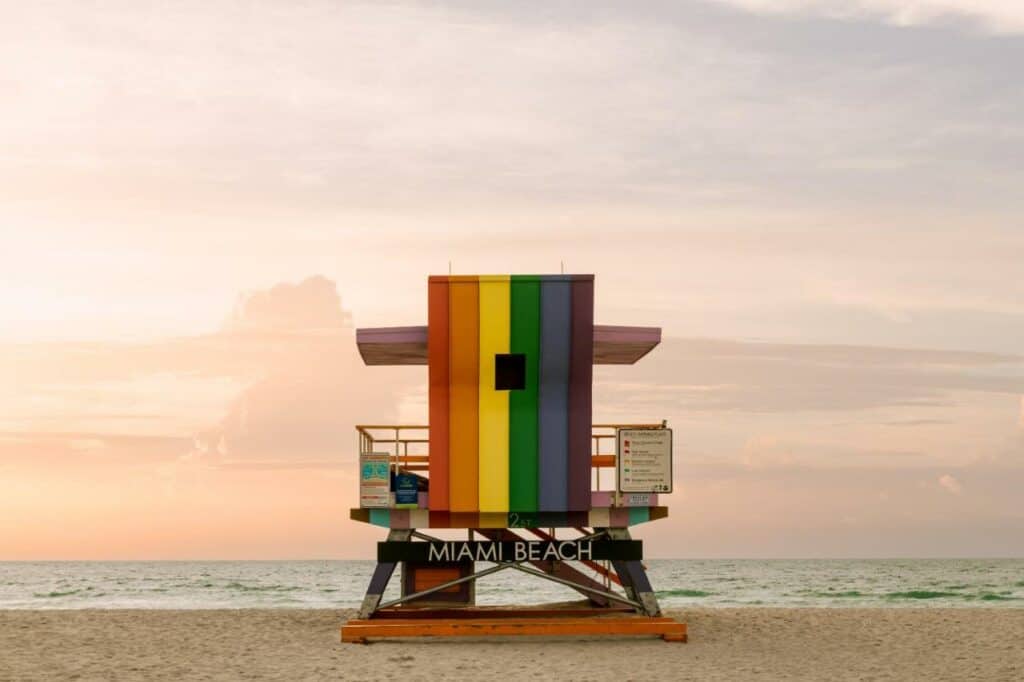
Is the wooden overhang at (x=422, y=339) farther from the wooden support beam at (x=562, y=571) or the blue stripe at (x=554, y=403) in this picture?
the wooden support beam at (x=562, y=571)

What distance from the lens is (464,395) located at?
23688 millimetres

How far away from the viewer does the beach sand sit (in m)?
20.2

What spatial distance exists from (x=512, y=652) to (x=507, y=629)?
62.9 inches

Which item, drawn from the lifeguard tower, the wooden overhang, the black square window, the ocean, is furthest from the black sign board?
the ocean

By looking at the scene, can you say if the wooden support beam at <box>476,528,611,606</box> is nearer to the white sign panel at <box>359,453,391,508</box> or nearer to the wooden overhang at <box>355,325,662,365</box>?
the white sign panel at <box>359,453,391,508</box>

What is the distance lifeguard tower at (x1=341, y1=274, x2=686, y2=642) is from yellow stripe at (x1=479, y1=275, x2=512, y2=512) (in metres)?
0.02

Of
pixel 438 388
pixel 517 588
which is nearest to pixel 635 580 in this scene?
pixel 438 388

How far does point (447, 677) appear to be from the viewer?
1931cm

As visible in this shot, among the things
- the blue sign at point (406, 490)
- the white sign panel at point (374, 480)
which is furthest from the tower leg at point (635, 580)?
the white sign panel at point (374, 480)

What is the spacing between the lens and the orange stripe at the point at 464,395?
23562 mm

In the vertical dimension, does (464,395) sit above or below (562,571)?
above

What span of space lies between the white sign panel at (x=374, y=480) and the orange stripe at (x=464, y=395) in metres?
1.27

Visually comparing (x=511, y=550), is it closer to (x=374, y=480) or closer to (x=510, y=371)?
(x=374, y=480)

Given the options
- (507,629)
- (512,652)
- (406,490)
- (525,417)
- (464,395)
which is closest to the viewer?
(512,652)
